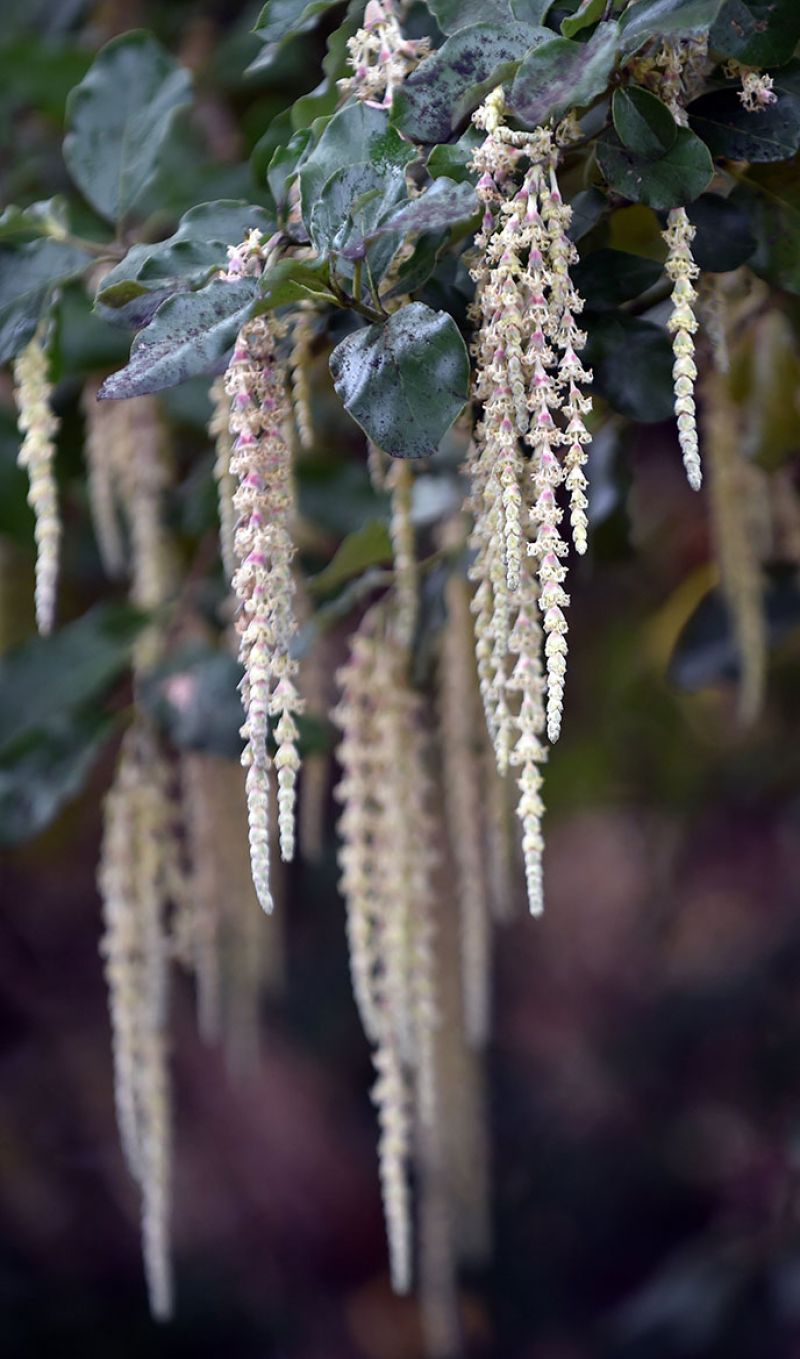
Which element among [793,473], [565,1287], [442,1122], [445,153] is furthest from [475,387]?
[565,1287]

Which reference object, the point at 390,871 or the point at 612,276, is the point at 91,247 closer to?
the point at 612,276

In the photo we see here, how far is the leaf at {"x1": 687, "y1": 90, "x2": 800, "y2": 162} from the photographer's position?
22.5 inches

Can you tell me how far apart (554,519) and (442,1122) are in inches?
38.1

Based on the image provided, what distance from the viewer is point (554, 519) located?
495mm

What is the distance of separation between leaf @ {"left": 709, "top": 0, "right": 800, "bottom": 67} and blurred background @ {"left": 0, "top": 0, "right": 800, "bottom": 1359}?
2.39ft

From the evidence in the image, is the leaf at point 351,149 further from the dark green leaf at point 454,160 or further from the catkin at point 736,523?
the catkin at point 736,523

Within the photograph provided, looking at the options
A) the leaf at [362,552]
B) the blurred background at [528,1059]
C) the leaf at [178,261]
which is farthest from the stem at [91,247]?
the blurred background at [528,1059]

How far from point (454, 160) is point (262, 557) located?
173 mm

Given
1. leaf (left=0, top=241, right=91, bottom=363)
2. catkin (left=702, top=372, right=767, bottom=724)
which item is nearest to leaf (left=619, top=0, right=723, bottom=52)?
leaf (left=0, top=241, right=91, bottom=363)

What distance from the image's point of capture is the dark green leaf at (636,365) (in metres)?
0.64

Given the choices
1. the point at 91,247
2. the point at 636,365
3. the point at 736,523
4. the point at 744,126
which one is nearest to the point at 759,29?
the point at 744,126

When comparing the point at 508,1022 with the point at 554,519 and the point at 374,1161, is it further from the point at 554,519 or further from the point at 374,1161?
the point at 554,519

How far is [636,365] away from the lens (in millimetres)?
647

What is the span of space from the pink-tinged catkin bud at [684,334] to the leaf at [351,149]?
0.11 m
